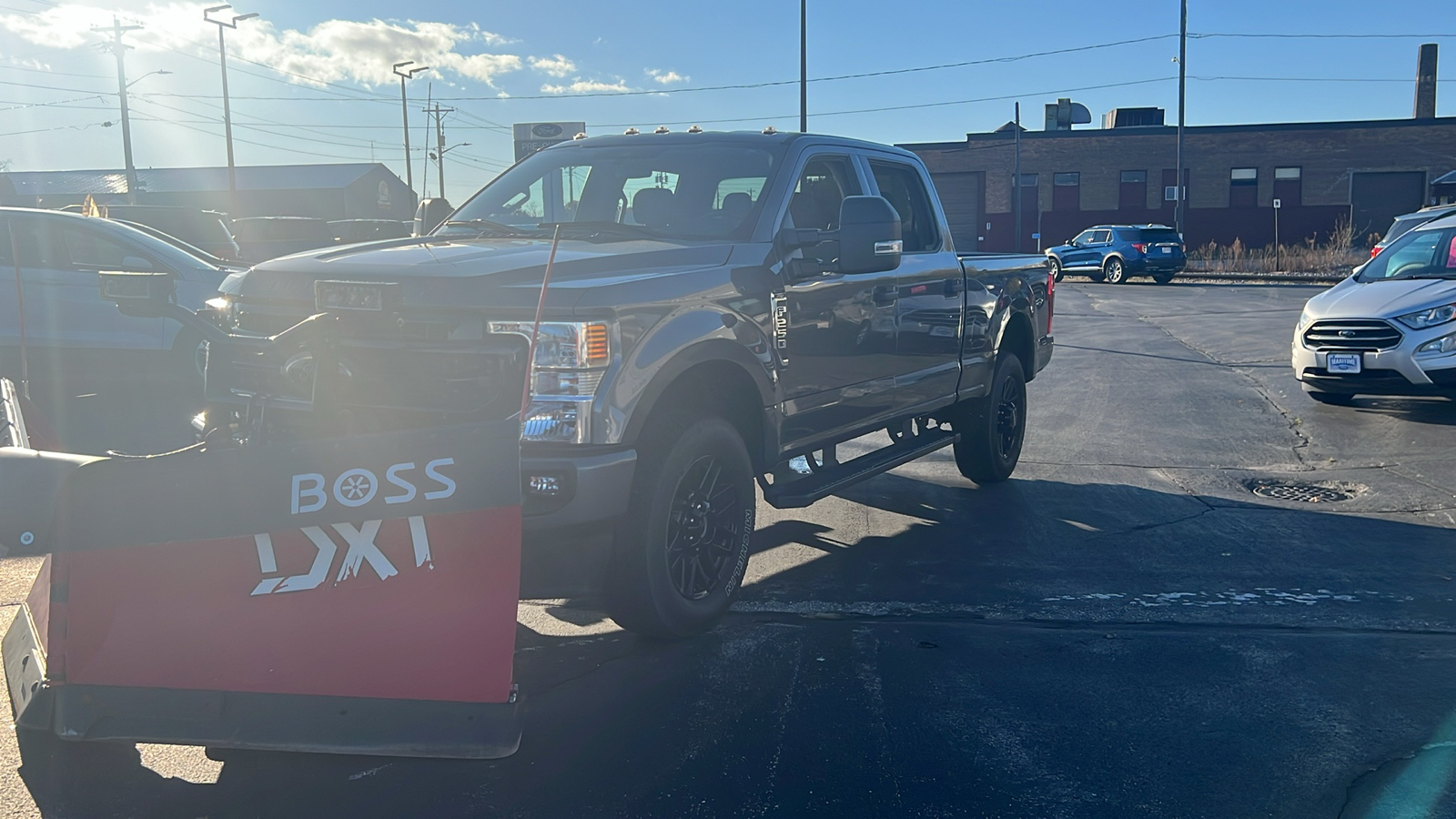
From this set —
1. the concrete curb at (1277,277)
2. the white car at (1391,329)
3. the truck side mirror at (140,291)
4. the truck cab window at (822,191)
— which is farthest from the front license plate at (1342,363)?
the concrete curb at (1277,277)

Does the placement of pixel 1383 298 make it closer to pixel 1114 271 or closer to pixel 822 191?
pixel 822 191

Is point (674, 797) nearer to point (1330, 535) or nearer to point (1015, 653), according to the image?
point (1015, 653)

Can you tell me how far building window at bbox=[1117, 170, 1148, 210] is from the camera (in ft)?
160

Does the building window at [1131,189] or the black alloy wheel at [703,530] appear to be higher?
the building window at [1131,189]

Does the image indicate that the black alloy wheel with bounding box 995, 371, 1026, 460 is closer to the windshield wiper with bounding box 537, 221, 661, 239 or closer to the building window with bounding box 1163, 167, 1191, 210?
the windshield wiper with bounding box 537, 221, 661, 239

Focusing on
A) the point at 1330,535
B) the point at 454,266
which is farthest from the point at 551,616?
the point at 1330,535

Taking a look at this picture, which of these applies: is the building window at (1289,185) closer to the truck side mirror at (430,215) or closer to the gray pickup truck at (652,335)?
the gray pickup truck at (652,335)

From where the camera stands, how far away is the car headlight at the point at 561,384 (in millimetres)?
3779

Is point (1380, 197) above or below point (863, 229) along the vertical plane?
above

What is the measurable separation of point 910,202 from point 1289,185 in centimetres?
4739

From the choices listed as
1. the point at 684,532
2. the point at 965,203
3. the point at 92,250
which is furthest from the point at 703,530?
the point at 965,203

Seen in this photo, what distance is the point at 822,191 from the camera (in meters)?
5.75

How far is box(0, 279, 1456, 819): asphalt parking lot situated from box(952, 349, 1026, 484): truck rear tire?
22 cm

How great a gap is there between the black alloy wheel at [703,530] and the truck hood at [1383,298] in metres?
7.73
